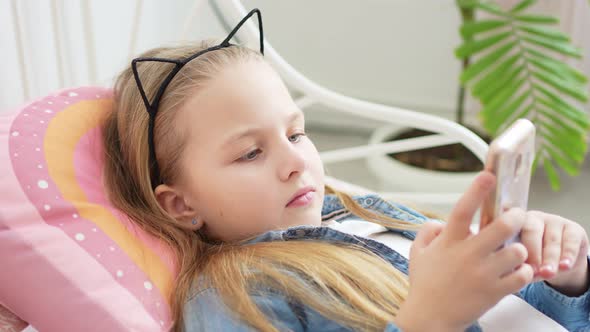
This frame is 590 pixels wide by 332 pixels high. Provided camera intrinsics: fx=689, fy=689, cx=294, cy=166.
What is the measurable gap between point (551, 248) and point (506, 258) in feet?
0.39

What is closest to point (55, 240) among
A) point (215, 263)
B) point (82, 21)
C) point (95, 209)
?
point (95, 209)

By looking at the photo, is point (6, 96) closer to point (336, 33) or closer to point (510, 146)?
point (510, 146)

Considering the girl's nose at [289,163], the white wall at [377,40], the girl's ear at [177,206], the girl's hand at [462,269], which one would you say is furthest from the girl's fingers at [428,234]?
the white wall at [377,40]

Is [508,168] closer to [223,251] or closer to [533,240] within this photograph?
[533,240]

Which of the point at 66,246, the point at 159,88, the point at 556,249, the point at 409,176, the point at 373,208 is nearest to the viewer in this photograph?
the point at 556,249

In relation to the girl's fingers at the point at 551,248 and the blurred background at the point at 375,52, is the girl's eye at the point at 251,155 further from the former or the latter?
the blurred background at the point at 375,52

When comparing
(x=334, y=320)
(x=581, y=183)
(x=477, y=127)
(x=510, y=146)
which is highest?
(x=510, y=146)

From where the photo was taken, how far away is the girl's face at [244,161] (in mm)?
829

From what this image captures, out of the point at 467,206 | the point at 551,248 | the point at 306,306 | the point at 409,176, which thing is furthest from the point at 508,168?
the point at 409,176

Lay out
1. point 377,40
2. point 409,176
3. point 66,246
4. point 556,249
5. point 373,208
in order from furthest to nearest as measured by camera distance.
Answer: point 377,40
point 409,176
point 373,208
point 66,246
point 556,249

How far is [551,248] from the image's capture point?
66 cm

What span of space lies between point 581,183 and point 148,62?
162cm

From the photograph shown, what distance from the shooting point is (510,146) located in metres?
0.54

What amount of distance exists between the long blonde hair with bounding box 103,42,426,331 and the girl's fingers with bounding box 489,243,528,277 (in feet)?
0.56
